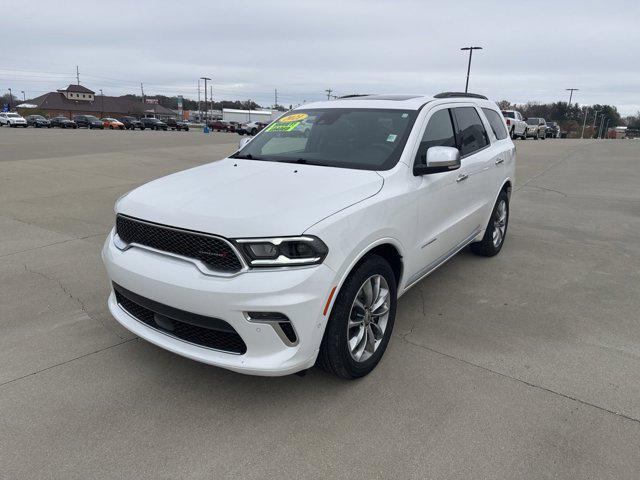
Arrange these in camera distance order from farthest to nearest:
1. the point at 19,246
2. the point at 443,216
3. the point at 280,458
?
the point at 19,246 < the point at 443,216 < the point at 280,458

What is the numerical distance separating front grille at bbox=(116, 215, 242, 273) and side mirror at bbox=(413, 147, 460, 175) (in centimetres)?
161

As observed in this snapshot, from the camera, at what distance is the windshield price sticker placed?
4.41 m

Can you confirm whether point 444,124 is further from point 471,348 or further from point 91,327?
point 91,327

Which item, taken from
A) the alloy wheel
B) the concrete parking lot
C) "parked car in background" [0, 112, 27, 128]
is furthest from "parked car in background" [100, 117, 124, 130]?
the alloy wheel

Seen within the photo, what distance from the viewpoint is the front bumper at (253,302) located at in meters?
2.49

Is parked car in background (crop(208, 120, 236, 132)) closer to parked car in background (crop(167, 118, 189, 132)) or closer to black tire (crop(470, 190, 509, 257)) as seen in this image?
parked car in background (crop(167, 118, 189, 132))

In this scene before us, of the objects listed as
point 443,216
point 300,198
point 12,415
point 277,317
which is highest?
point 300,198

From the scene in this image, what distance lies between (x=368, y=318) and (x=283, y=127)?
2.18 m

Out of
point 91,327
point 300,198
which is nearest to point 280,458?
point 300,198

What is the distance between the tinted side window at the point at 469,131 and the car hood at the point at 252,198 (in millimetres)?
1634

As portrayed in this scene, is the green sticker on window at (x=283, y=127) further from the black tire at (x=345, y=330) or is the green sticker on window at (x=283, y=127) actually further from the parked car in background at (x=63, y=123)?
the parked car in background at (x=63, y=123)

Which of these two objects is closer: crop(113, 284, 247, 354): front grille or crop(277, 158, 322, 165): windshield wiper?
crop(113, 284, 247, 354): front grille

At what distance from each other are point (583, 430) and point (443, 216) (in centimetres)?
187

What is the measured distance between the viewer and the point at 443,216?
3990 millimetres
